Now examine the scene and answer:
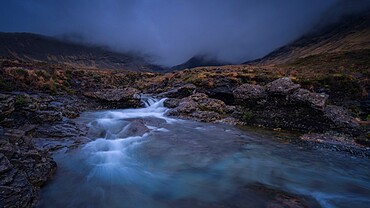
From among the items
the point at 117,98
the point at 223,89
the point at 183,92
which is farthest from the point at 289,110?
the point at 117,98

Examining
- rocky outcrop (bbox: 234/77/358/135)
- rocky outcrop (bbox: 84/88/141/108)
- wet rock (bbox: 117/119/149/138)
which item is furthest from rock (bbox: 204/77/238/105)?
wet rock (bbox: 117/119/149/138)

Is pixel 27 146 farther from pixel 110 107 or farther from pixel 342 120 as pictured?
pixel 342 120

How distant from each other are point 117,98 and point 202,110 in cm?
865

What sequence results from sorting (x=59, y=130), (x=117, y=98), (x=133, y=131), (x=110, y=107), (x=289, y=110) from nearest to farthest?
(x=59, y=130) → (x=133, y=131) → (x=289, y=110) → (x=117, y=98) → (x=110, y=107)

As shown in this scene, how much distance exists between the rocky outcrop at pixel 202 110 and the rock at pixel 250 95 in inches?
71.3

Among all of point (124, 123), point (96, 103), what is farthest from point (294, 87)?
point (96, 103)

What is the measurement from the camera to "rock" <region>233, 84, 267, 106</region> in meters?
16.1

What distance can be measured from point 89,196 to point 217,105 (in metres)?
14.6

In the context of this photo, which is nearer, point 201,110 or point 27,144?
point 27,144

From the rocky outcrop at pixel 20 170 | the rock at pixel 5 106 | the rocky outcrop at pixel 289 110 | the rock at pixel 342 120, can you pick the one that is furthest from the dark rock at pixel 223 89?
the rocky outcrop at pixel 20 170

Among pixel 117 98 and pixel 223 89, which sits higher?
pixel 223 89

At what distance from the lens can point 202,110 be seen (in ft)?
61.9

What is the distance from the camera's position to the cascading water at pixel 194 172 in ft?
20.1

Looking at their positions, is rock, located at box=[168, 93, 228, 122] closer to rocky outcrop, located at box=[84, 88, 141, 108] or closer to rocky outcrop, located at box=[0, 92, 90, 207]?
rocky outcrop, located at box=[84, 88, 141, 108]
